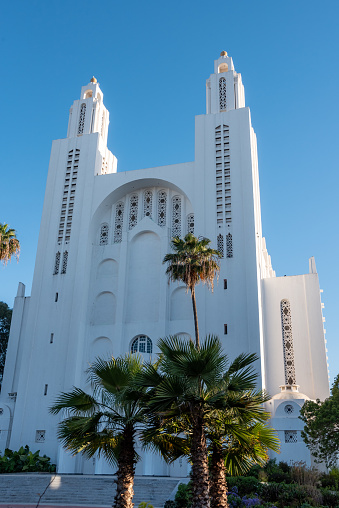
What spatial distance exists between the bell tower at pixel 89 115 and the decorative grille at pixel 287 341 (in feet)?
60.2

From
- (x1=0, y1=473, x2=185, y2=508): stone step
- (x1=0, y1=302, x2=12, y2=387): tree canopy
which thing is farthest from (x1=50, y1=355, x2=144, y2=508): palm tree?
(x1=0, y1=302, x2=12, y2=387): tree canopy

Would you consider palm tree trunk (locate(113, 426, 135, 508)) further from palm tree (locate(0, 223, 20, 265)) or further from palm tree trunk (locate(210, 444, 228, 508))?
palm tree (locate(0, 223, 20, 265))

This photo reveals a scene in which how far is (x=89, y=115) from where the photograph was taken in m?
37.9

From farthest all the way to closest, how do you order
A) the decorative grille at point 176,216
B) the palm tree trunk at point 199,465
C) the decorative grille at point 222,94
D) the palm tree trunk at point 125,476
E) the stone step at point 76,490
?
the decorative grille at point 222,94 < the decorative grille at point 176,216 < the stone step at point 76,490 < the palm tree trunk at point 125,476 < the palm tree trunk at point 199,465

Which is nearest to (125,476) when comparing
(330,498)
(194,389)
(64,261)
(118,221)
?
(194,389)

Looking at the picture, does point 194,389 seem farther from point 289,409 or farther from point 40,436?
point 40,436

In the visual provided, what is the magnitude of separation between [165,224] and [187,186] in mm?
2861

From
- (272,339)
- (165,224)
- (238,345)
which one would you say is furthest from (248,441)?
(165,224)

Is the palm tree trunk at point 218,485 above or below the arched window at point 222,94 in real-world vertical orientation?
below

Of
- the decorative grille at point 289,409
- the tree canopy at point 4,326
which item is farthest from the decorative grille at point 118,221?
the tree canopy at point 4,326

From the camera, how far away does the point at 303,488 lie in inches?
675

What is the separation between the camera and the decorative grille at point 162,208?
110 ft

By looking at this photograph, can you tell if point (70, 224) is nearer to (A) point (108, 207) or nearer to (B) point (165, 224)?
(A) point (108, 207)

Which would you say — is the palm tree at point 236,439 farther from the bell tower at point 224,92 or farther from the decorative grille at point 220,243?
the bell tower at point 224,92
